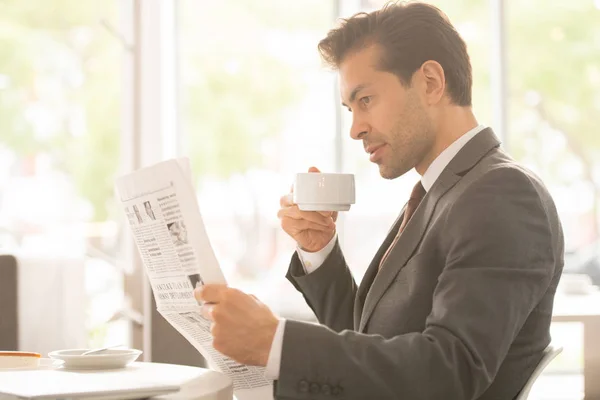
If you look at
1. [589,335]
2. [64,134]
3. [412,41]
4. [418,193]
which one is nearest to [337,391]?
[418,193]

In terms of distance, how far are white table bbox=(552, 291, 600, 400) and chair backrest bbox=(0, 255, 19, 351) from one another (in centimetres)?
181

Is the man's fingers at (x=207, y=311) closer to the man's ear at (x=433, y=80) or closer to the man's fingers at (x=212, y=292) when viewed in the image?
the man's fingers at (x=212, y=292)

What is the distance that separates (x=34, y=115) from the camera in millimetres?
4070

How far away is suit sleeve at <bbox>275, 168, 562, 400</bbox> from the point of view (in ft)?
4.42

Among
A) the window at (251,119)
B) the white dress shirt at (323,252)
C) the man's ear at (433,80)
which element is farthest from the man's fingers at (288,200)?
the window at (251,119)

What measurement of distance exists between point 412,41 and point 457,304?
667 millimetres

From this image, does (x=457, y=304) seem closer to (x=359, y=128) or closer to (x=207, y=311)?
(x=207, y=311)

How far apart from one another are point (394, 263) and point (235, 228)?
2.64m

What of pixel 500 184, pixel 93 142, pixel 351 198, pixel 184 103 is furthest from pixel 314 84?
Answer: pixel 500 184

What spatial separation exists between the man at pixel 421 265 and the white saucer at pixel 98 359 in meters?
0.29

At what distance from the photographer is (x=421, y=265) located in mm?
1567

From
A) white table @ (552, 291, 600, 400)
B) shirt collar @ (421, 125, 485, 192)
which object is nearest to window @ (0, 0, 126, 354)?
white table @ (552, 291, 600, 400)

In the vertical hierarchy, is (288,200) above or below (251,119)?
below

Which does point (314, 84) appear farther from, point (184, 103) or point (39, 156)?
point (39, 156)
